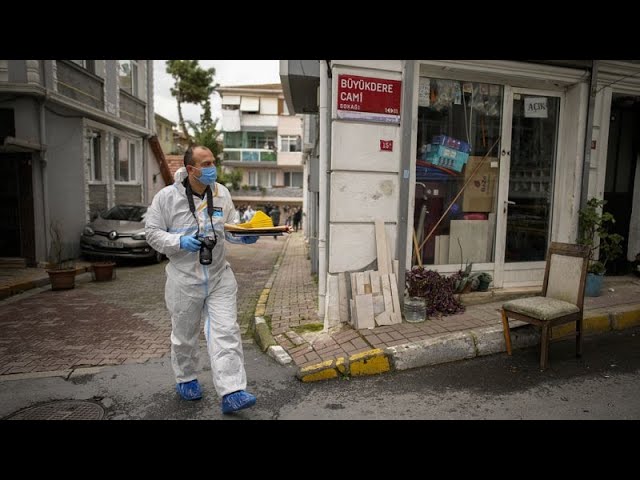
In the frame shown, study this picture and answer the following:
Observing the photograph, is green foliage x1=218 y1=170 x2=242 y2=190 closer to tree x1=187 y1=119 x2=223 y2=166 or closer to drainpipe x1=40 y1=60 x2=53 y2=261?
tree x1=187 y1=119 x2=223 y2=166

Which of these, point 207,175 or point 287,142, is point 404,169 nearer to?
point 207,175

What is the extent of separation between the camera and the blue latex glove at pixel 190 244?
3275mm

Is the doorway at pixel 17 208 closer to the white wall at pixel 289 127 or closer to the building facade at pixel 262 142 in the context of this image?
the building facade at pixel 262 142

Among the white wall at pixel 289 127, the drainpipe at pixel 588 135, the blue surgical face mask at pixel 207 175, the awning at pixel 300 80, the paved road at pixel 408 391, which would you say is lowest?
the paved road at pixel 408 391

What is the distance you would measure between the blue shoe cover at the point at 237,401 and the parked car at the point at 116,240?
851 cm

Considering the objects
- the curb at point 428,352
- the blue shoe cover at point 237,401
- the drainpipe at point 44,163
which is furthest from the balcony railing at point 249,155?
the blue shoe cover at point 237,401

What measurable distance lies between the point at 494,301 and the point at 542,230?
1.58 m

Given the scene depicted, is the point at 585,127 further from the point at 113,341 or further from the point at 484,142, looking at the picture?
the point at 113,341

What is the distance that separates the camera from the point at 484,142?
19.9 feet

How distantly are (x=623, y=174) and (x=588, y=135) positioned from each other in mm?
1822

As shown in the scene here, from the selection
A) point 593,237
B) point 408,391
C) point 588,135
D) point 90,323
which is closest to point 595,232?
point 593,237

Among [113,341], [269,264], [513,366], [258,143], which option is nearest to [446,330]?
[513,366]

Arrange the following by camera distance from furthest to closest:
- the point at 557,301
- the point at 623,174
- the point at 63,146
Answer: the point at 63,146 → the point at 623,174 → the point at 557,301

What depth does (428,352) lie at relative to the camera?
14.2 feet
